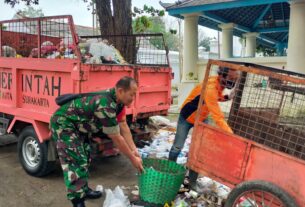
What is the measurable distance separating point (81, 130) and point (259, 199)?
173 centimetres

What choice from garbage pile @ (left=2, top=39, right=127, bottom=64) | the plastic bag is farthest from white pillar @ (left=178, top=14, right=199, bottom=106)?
the plastic bag

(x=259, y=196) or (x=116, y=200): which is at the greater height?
(x=259, y=196)

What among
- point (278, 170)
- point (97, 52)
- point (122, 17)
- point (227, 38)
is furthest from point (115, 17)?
point (227, 38)

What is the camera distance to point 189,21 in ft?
37.6

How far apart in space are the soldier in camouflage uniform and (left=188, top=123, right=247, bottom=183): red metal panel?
568mm

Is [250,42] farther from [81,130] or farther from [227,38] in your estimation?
[81,130]

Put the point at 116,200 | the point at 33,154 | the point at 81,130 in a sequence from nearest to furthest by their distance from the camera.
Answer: the point at 81,130
the point at 116,200
the point at 33,154

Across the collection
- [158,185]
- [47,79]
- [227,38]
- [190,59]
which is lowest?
[158,185]

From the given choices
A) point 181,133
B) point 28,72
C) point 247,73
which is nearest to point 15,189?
point 28,72

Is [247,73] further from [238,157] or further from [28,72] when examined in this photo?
[28,72]

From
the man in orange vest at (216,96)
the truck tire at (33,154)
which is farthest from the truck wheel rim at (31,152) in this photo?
the man in orange vest at (216,96)

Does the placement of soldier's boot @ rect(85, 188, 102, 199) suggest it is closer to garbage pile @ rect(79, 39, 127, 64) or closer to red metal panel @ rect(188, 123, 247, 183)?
red metal panel @ rect(188, 123, 247, 183)

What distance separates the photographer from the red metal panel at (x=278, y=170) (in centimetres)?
298

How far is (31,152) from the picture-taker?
489 cm
